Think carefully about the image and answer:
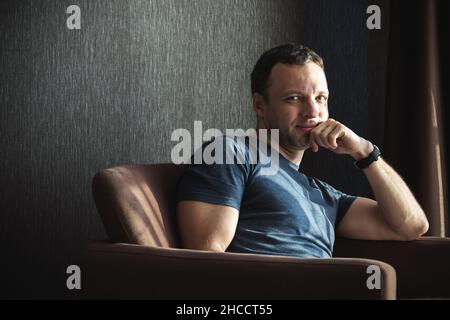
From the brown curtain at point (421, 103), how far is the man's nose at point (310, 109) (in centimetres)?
82

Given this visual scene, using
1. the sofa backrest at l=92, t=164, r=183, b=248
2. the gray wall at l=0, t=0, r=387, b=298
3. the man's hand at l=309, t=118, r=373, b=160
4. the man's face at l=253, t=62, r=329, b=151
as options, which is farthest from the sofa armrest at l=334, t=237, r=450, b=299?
the gray wall at l=0, t=0, r=387, b=298

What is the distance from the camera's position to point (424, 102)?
2.64 metres

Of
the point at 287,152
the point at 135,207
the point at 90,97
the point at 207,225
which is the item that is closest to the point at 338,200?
the point at 287,152

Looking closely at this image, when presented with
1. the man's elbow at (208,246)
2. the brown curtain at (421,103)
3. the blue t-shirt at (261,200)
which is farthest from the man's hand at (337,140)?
the brown curtain at (421,103)

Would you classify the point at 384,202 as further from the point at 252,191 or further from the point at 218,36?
the point at 218,36

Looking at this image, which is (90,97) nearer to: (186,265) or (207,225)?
(207,225)

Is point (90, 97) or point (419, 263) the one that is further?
point (90, 97)

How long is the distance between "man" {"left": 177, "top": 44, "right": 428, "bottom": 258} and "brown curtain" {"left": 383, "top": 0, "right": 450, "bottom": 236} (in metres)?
0.59

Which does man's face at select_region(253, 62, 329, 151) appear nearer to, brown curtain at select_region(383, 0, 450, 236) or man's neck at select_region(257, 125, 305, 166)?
man's neck at select_region(257, 125, 305, 166)

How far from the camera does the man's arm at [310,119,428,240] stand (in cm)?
200

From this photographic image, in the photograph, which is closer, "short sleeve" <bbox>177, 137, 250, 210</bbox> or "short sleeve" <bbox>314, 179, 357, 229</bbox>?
"short sleeve" <bbox>177, 137, 250, 210</bbox>

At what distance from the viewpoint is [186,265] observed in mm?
1541

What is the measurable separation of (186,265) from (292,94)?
67 cm
